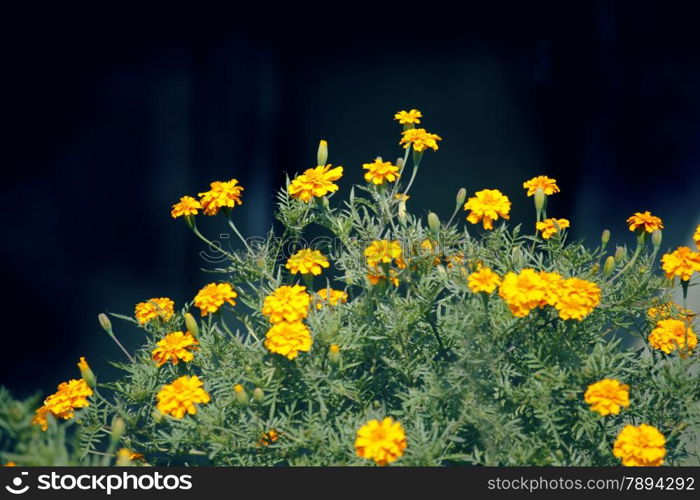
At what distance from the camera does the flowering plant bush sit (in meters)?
2.08

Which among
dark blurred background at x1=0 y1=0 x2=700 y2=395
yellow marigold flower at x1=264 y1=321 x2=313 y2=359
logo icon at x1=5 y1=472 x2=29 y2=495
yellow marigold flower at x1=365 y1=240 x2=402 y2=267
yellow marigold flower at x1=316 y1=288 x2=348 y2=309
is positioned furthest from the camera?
dark blurred background at x1=0 y1=0 x2=700 y2=395

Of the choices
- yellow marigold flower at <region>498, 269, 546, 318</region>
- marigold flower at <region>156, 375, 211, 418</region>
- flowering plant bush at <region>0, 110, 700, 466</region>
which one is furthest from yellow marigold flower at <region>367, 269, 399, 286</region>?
marigold flower at <region>156, 375, 211, 418</region>

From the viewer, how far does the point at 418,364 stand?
230cm

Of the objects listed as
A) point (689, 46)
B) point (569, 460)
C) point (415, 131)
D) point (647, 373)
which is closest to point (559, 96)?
point (689, 46)

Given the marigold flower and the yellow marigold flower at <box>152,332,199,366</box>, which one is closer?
the marigold flower

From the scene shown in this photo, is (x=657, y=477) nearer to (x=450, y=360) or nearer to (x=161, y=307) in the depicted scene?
(x=450, y=360)

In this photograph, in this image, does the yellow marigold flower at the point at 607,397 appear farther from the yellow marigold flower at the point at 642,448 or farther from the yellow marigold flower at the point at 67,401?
the yellow marigold flower at the point at 67,401

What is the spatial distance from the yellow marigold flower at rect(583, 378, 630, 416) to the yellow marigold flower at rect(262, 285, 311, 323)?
75cm

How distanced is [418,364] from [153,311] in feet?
2.72

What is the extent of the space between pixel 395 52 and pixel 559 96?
695mm

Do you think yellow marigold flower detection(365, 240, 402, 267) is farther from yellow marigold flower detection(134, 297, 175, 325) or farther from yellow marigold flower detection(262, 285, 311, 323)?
yellow marigold flower detection(134, 297, 175, 325)

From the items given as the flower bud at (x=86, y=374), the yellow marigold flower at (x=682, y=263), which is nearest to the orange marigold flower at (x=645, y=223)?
the yellow marigold flower at (x=682, y=263)

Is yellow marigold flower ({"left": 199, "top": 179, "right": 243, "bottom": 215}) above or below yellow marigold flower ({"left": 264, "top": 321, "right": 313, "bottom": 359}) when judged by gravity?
above
